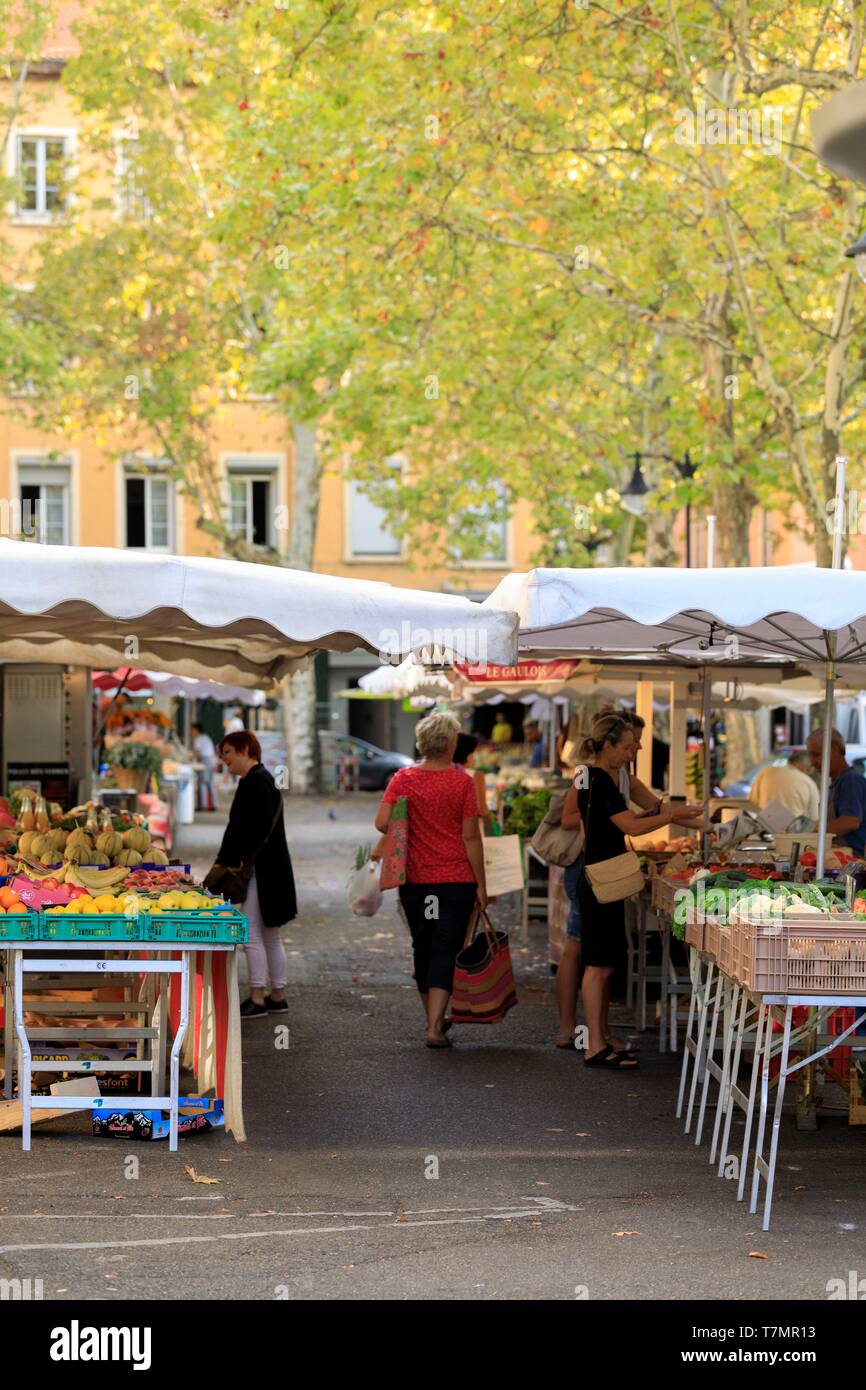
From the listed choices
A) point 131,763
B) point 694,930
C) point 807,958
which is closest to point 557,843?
point 694,930

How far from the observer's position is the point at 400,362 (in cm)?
2412

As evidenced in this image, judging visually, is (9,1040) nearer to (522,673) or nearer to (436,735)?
(436,735)

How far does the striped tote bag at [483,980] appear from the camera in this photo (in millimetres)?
10195

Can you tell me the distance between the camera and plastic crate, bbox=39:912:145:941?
7.73m

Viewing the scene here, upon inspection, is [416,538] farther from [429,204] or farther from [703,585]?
[703,585]

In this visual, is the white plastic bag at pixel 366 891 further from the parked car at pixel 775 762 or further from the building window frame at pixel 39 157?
the building window frame at pixel 39 157

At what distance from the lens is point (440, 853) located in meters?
10.0

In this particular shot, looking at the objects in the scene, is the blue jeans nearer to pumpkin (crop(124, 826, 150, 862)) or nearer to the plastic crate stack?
pumpkin (crop(124, 826, 150, 862))

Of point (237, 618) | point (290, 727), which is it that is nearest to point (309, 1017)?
point (237, 618)

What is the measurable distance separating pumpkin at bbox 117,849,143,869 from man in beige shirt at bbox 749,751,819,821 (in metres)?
6.40

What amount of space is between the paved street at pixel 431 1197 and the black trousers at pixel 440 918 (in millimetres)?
526

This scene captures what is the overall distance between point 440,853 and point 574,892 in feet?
3.58

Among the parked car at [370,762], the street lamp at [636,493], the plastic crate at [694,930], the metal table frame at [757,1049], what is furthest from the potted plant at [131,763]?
the parked car at [370,762]

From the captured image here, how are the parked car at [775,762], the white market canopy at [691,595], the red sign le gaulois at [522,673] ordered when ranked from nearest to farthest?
the white market canopy at [691,595] < the red sign le gaulois at [522,673] < the parked car at [775,762]
